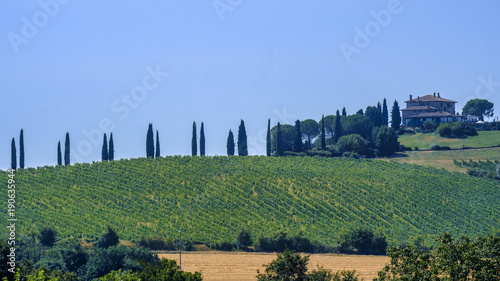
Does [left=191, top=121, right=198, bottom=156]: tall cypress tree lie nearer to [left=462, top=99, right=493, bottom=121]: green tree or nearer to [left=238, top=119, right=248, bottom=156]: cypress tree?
[left=238, top=119, right=248, bottom=156]: cypress tree

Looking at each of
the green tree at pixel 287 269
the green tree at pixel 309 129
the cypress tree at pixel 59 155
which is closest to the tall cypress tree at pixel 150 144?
the cypress tree at pixel 59 155

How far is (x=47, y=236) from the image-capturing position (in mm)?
72562

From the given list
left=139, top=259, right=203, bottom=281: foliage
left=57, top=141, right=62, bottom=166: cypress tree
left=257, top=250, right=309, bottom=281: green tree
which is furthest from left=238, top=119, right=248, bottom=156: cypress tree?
left=139, top=259, right=203, bottom=281: foliage

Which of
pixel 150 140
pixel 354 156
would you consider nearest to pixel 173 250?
pixel 150 140

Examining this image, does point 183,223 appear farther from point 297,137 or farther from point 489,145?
point 489,145

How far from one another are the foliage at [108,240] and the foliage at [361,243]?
836 inches

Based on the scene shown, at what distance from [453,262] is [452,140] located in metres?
91.5

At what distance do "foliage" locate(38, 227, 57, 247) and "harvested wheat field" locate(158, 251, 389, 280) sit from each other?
11909 mm

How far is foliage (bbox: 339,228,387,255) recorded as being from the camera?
72.8 m

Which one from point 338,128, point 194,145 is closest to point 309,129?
point 338,128

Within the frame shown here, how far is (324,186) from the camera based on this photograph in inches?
3733

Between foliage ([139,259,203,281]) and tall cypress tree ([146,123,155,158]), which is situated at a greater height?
tall cypress tree ([146,123,155,158])

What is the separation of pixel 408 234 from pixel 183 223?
2339cm

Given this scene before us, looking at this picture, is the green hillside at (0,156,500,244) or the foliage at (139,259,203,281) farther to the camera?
the green hillside at (0,156,500,244)
